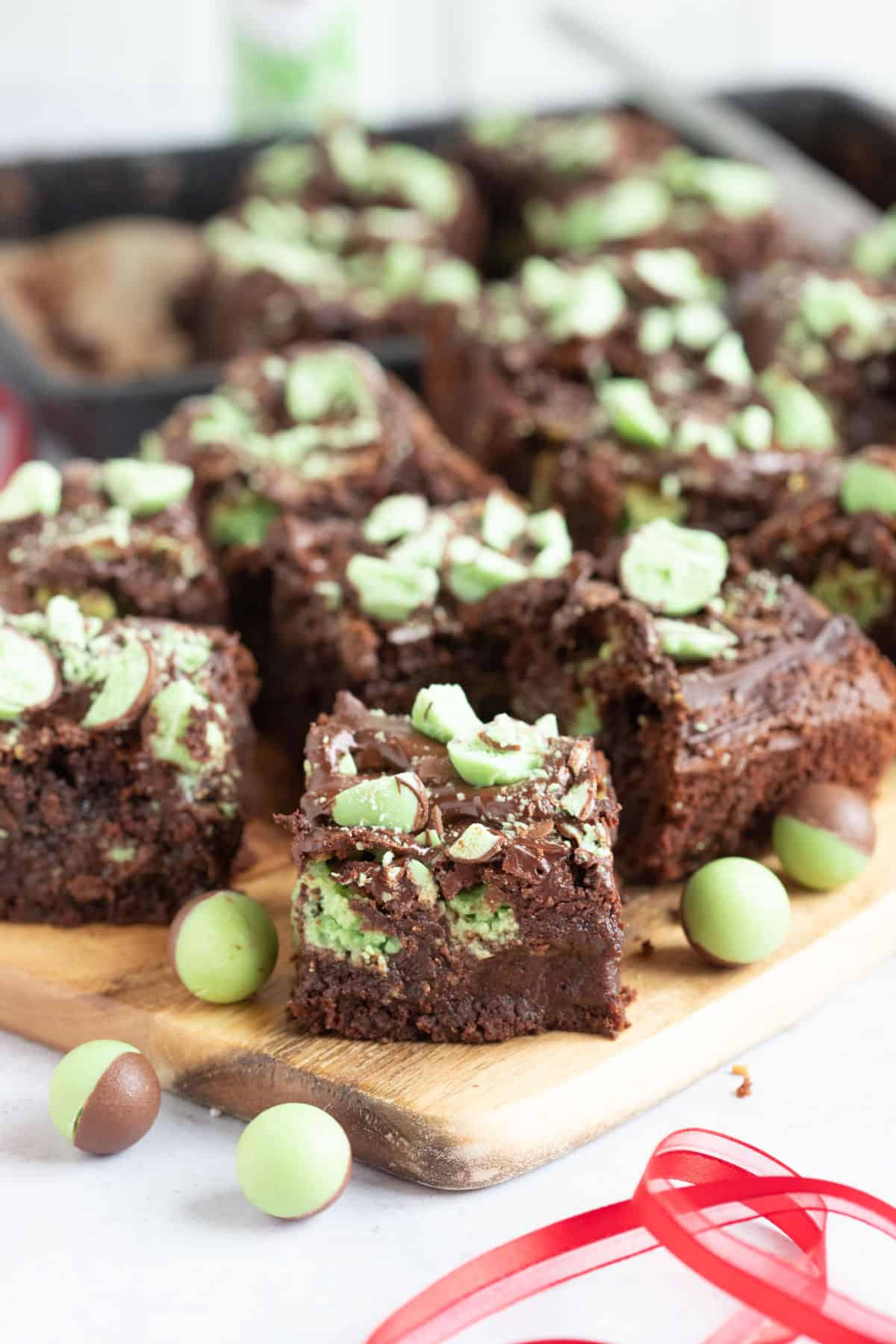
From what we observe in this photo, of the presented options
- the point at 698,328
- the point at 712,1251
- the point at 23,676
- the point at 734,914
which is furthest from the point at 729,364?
the point at 712,1251

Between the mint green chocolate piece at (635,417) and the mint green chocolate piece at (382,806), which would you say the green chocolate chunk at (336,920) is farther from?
the mint green chocolate piece at (635,417)

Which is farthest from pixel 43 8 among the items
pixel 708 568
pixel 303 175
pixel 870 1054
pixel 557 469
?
pixel 870 1054

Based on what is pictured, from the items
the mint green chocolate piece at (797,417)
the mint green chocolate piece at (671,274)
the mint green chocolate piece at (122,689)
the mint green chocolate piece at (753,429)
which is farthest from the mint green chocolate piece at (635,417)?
the mint green chocolate piece at (122,689)

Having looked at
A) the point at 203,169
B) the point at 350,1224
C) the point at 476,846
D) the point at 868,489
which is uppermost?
the point at 868,489

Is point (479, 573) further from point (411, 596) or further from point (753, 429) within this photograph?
point (753, 429)

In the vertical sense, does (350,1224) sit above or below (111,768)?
below

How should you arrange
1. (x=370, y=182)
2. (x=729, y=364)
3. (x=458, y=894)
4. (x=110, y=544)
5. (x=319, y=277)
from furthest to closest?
(x=370, y=182) → (x=319, y=277) → (x=729, y=364) → (x=110, y=544) → (x=458, y=894)

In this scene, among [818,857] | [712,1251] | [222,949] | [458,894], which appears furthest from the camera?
[818,857]

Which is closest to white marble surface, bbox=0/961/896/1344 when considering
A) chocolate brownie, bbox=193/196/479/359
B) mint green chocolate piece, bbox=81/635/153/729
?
mint green chocolate piece, bbox=81/635/153/729
